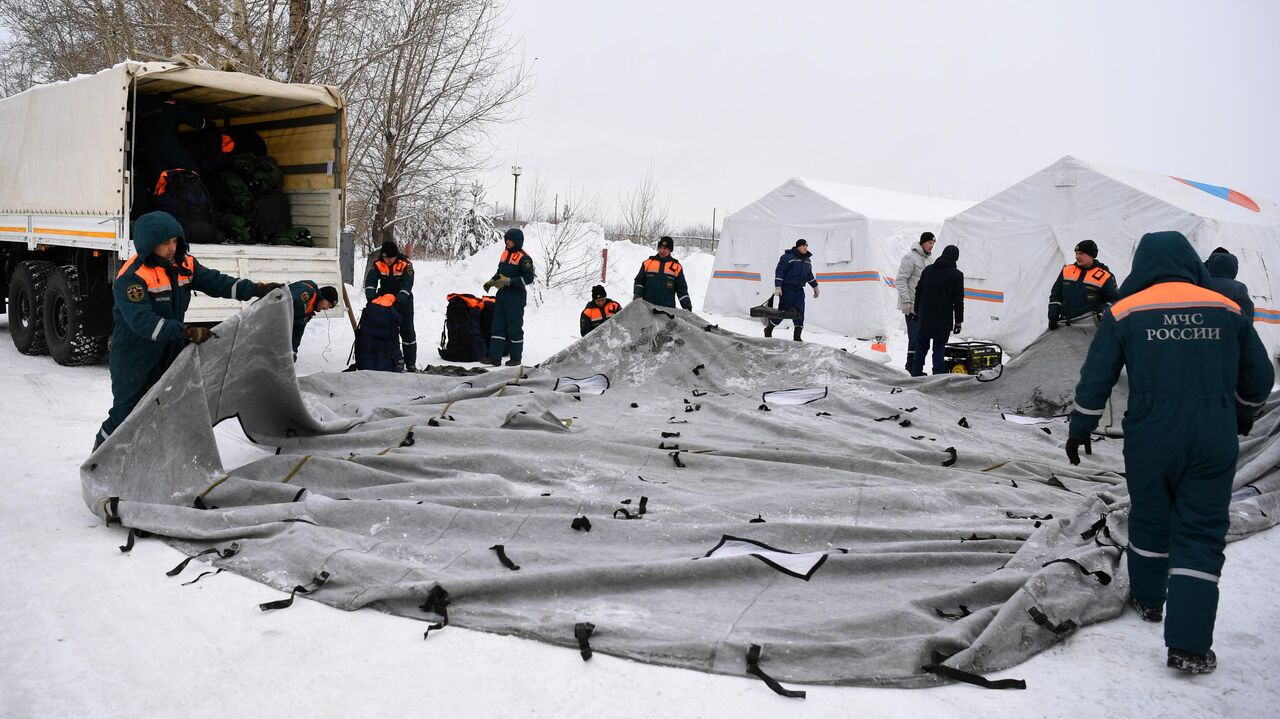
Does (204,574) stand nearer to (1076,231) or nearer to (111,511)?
(111,511)

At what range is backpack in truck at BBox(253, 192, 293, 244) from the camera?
10.5 meters

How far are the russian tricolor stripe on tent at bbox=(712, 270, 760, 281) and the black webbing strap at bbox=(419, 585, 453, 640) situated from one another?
16110 millimetres

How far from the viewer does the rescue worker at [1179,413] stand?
3.48 m

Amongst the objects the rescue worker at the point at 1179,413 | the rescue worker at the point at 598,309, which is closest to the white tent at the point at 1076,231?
the rescue worker at the point at 598,309

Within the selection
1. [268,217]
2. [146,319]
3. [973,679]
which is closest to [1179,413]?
[973,679]

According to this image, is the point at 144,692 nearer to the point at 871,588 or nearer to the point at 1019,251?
the point at 871,588

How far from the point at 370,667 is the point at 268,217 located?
832cm

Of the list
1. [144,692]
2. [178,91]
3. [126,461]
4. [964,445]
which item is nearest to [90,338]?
[178,91]

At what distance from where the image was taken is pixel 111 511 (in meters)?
4.72

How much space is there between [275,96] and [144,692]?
8.06 meters

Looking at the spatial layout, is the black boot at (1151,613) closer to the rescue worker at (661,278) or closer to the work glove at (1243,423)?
the work glove at (1243,423)

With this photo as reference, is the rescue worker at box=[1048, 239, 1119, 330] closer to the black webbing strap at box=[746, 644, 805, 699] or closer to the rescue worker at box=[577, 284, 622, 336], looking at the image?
the rescue worker at box=[577, 284, 622, 336]

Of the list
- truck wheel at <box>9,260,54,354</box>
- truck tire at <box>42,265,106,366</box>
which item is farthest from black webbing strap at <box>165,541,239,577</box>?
→ truck wheel at <box>9,260,54,354</box>

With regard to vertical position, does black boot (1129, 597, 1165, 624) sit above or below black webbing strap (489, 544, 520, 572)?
above
